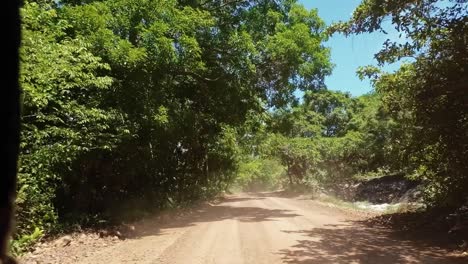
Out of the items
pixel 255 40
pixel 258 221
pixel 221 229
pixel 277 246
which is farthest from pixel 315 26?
pixel 277 246

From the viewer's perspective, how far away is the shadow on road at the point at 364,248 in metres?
8.95

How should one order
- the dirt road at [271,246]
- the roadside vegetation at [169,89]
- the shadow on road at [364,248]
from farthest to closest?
the roadside vegetation at [169,89] < the dirt road at [271,246] < the shadow on road at [364,248]

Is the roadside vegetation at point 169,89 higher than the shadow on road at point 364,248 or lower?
higher

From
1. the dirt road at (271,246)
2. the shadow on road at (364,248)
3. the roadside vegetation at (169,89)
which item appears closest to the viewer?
the shadow on road at (364,248)

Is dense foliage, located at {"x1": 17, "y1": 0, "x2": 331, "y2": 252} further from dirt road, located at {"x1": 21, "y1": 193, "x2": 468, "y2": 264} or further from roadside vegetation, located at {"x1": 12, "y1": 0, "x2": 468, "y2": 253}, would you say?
dirt road, located at {"x1": 21, "y1": 193, "x2": 468, "y2": 264}

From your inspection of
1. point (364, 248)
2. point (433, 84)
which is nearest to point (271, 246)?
point (364, 248)

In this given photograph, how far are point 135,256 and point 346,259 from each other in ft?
15.3

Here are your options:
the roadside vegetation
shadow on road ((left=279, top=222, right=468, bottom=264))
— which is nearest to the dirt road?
shadow on road ((left=279, top=222, right=468, bottom=264))

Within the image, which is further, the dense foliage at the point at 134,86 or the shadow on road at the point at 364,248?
Answer: the dense foliage at the point at 134,86

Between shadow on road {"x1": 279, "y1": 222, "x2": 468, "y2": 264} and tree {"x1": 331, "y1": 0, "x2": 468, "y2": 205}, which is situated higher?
tree {"x1": 331, "y1": 0, "x2": 468, "y2": 205}

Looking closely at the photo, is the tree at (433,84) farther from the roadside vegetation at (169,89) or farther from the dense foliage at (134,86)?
the dense foliage at (134,86)

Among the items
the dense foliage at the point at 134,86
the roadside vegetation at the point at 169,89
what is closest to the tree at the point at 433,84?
the roadside vegetation at the point at 169,89

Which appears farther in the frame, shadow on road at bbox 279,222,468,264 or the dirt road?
the dirt road

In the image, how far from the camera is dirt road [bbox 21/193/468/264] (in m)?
9.16
